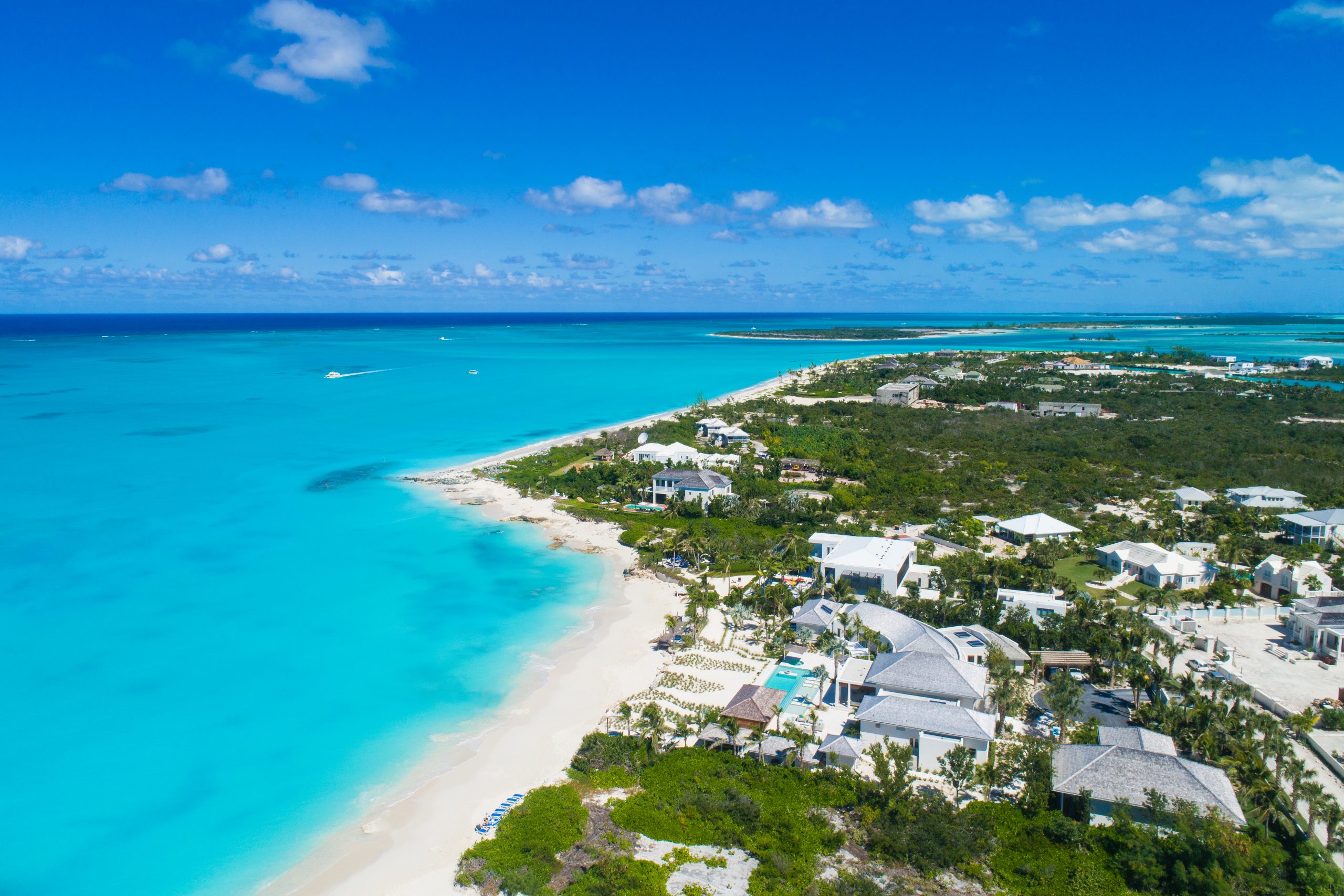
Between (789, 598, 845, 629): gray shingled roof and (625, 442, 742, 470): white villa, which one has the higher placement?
(625, 442, 742, 470): white villa

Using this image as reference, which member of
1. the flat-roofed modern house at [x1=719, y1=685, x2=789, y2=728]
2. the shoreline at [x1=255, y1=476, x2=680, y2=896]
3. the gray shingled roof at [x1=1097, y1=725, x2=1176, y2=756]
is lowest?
the shoreline at [x1=255, y1=476, x2=680, y2=896]

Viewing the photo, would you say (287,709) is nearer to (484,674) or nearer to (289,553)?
(484,674)

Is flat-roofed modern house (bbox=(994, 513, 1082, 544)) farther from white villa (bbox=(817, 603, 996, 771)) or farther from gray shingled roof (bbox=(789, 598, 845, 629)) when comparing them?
white villa (bbox=(817, 603, 996, 771))

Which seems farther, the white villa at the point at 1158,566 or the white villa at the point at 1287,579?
the white villa at the point at 1158,566

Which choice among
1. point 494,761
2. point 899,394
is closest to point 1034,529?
point 494,761

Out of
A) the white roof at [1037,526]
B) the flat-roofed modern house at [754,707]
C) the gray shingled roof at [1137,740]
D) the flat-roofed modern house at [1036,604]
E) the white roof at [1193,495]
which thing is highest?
the white roof at [1193,495]

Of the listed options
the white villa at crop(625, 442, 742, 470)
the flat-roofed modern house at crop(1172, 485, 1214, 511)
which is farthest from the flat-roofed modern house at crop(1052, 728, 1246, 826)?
the white villa at crop(625, 442, 742, 470)

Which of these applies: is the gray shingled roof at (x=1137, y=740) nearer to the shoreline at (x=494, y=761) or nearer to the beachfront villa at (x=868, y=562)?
the beachfront villa at (x=868, y=562)

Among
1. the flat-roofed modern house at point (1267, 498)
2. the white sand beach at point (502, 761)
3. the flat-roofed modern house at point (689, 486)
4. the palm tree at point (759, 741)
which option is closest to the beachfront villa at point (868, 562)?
the white sand beach at point (502, 761)

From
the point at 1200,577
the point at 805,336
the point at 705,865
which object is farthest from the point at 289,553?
the point at 805,336
